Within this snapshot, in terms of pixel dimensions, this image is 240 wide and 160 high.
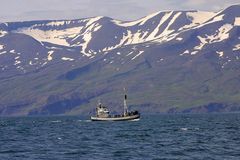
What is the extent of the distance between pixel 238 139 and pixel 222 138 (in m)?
4.67

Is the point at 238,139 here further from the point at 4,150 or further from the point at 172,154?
the point at 4,150

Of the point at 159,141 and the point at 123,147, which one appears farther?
the point at 159,141

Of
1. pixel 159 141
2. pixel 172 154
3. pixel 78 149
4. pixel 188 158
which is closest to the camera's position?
pixel 188 158

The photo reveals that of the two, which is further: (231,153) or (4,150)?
(4,150)

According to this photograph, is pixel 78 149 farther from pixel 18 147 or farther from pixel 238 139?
pixel 238 139

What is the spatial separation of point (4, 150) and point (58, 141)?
2099 cm

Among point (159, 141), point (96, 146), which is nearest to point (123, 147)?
point (96, 146)

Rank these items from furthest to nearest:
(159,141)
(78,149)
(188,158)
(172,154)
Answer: (159,141) → (78,149) → (172,154) → (188,158)

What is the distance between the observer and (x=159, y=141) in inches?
5221

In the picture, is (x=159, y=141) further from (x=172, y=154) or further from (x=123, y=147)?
(x=172, y=154)

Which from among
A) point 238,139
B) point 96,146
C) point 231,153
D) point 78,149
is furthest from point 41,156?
point 238,139

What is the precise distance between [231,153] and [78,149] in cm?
2545

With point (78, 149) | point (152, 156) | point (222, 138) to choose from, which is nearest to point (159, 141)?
point (222, 138)

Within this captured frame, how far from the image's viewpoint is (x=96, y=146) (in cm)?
12275
